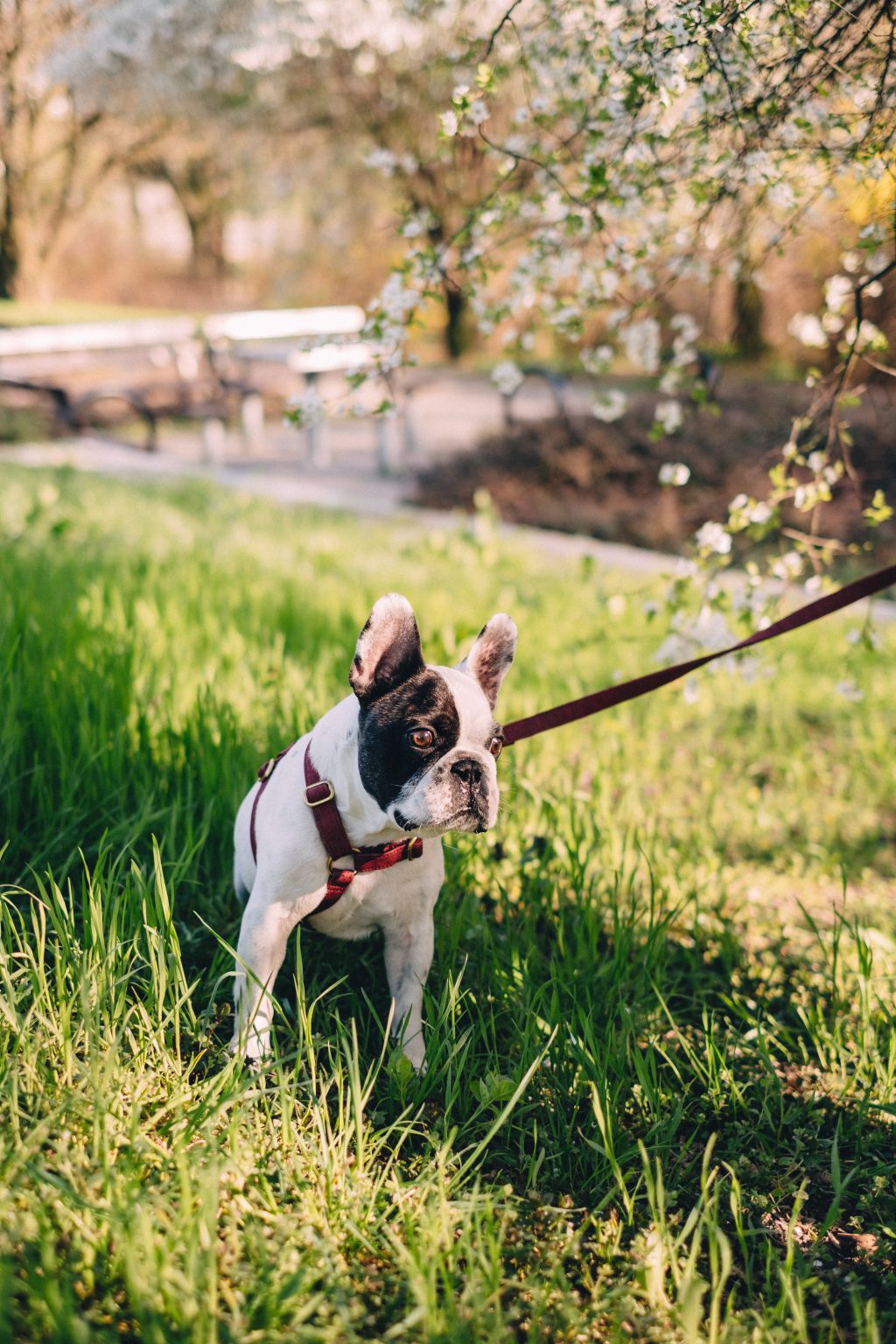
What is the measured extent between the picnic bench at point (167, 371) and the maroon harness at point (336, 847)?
8.00 metres

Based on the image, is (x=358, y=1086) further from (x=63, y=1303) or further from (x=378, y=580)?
(x=378, y=580)

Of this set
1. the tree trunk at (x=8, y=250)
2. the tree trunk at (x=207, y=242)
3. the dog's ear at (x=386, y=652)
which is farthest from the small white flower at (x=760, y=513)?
the tree trunk at (x=207, y=242)

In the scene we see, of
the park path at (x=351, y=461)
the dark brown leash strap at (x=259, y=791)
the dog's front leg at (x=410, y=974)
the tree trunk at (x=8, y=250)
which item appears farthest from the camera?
the tree trunk at (x=8, y=250)

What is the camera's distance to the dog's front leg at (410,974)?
7.06 feet

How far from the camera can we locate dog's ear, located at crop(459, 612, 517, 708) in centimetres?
206

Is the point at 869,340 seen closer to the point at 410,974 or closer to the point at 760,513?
the point at 760,513

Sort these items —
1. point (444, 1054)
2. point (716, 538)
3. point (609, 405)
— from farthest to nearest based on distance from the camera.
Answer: point (609, 405), point (716, 538), point (444, 1054)

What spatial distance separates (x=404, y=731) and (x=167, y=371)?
38.9 ft

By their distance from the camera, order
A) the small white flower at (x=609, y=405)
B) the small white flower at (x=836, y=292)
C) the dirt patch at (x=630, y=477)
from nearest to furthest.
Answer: the small white flower at (x=836, y=292) < the small white flower at (x=609, y=405) < the dirt patch at (x=630, y=477)

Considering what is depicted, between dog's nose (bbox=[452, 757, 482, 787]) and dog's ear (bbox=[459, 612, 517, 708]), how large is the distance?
250 mm

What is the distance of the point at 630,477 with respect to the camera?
891 centimetres

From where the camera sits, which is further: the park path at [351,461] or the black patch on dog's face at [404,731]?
the park path at [351,461]

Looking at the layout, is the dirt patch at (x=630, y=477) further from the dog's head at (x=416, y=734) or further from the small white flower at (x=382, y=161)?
the dog's head at (x=416, y=734)

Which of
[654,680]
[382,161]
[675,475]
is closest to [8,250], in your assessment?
[382,161]
